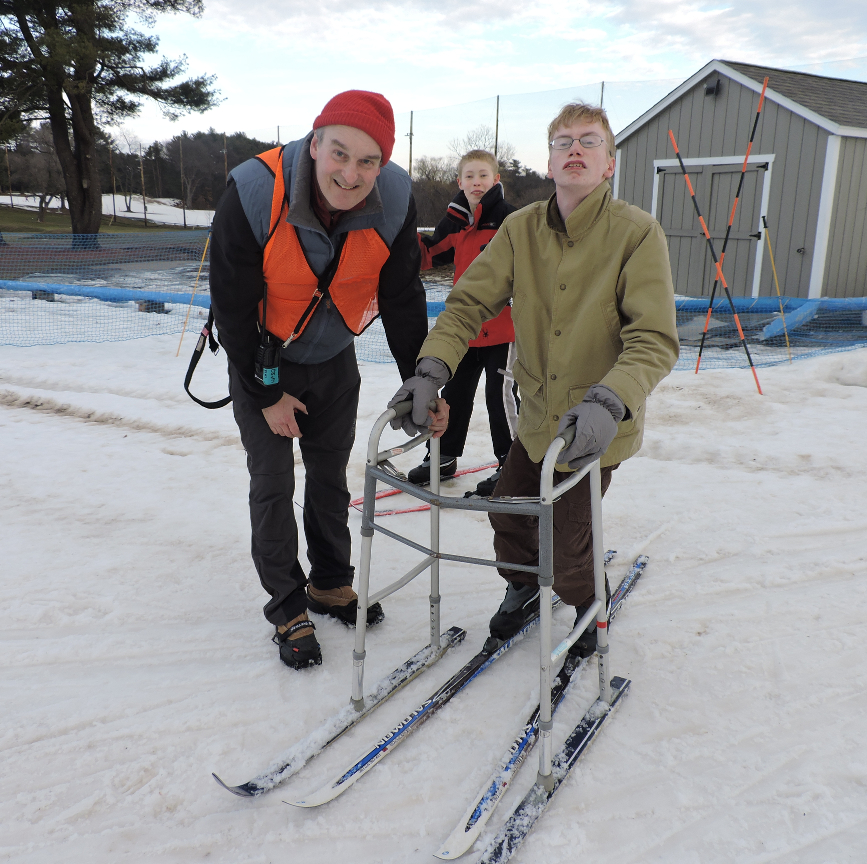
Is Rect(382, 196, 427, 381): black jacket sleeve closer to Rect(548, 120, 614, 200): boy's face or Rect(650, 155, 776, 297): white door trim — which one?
Rect(548, 120, 614, 200): boy's face

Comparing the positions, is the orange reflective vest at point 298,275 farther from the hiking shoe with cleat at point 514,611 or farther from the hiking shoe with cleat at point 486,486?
the hiking shoe with cleat at point 486,486

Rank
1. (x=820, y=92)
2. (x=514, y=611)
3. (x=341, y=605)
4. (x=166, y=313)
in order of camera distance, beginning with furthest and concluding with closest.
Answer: (x=820, y=92) → (x=166, y=313) → (x=341, y=605) → (x=514, y=611)

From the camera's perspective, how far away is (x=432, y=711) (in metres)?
2.17

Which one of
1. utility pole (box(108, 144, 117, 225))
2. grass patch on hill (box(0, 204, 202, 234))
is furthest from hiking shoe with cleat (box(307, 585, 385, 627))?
utility pole (box(108, 144, 117, 225))

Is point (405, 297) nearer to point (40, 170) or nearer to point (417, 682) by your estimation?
point (417, 682)

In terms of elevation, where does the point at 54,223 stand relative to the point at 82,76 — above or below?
below

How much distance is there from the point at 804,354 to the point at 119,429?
21.5 feet

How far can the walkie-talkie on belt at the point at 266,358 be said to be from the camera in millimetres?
2238

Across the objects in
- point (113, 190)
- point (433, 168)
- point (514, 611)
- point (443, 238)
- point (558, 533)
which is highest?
point (433, 168)

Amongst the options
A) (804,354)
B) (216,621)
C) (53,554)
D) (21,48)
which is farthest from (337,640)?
(21,48)

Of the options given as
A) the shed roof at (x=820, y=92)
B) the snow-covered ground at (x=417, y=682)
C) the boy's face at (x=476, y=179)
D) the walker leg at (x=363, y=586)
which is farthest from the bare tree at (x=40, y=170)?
the walker leg at (x=363, y=586)

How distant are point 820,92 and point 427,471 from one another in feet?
31.2

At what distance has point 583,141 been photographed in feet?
6.53

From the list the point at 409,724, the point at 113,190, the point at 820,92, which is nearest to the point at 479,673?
the point at 409,724
